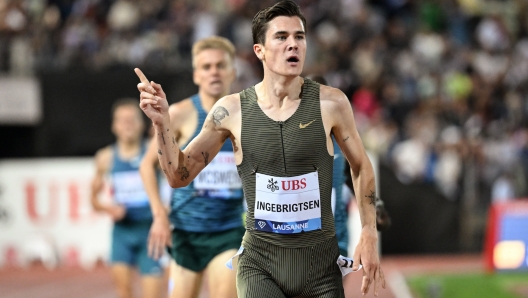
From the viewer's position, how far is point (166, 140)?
4.55m

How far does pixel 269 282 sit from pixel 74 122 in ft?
38.2

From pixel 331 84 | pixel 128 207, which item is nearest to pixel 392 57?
pixel 331 84

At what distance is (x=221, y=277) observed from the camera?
6.22 m

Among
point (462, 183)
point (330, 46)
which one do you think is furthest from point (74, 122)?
point (462, 183)

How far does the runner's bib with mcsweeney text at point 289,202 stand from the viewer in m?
4.60

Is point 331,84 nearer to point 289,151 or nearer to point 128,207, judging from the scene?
point 128,207

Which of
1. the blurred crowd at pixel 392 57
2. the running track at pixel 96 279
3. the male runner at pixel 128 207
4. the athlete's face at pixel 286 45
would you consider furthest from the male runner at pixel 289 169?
the blurred crowd at pixel 392 57

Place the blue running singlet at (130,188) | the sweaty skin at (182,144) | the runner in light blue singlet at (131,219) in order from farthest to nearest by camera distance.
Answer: the blue running singlet at (130,188)
the runner in light blue singlet at (131,219)
the sweaty skin at (182,144)

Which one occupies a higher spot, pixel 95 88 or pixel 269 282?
pixel 95 88

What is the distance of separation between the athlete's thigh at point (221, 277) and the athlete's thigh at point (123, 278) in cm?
226

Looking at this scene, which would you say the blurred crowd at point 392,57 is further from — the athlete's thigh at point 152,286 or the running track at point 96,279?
the athlete's thigh at point 152,286

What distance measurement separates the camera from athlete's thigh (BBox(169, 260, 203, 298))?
640 centimetres

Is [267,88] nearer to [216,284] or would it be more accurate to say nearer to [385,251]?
[216,284]

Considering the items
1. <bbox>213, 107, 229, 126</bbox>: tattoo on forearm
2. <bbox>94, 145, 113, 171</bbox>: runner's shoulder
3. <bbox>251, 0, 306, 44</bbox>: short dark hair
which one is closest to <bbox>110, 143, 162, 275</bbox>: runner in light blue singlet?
<bbox>94, 145, 113, 171</bbox>: runner's shoulder
